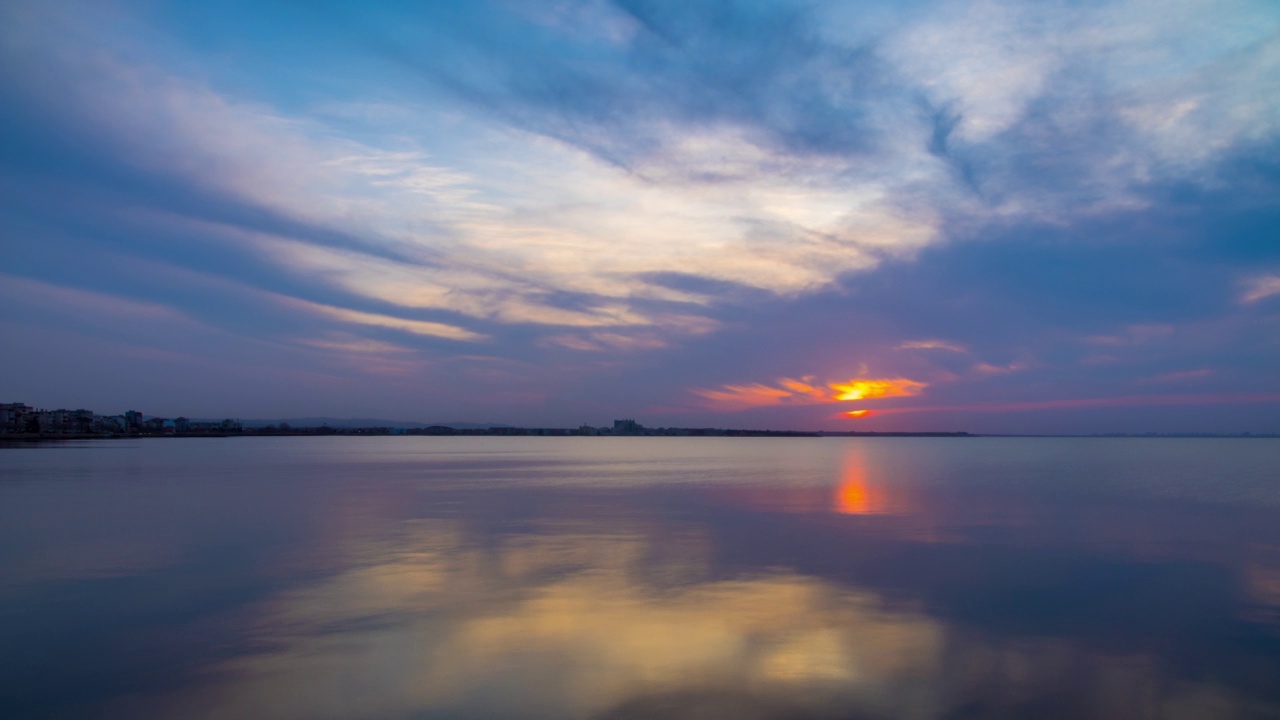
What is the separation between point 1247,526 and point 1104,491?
11973 millimetres

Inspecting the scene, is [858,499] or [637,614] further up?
[858,499]

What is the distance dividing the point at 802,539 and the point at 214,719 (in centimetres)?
1415

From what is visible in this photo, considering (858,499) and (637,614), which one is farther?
(858,499)

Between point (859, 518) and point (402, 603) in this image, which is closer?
point (402, 603)

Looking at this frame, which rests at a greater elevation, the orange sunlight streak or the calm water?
the orange sunlight streak

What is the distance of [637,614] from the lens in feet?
38.0

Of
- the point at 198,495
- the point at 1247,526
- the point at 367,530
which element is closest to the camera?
the point at 367,530

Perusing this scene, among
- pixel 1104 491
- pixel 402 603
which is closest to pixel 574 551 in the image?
pixel 402 603

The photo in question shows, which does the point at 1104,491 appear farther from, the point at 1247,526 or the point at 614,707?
the point at 614,707

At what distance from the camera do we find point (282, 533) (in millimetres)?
20047

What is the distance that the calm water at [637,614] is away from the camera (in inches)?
325

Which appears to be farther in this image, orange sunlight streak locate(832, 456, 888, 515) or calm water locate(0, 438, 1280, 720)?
orange sunlight streak locate(832, 456, 888, 515)

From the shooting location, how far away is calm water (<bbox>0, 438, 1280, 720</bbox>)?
826 centimetres

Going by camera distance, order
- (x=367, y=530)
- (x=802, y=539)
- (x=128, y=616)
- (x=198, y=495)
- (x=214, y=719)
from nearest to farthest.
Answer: (x=214, y=719), (x=128, y=616), (x=802, y=539), (x=367, y=530), (x=198, y=495)
